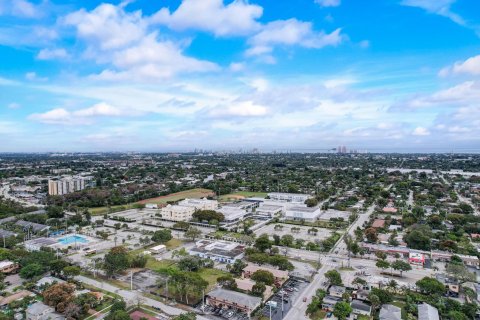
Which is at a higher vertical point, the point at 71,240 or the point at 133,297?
the point at 71,240

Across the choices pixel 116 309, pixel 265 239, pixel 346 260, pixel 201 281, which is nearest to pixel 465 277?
pixel 346 260

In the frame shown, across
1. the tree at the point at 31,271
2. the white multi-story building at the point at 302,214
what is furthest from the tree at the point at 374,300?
the white multi-story building at the point at 302,214

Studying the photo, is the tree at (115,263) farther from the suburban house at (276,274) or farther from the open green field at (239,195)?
the open green field at (239,195)

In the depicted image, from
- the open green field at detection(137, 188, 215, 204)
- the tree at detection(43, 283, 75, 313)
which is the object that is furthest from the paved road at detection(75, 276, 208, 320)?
the open green field at detection(137, 188, 215, 204)

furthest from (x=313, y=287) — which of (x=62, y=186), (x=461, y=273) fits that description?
(x=62, y=186)

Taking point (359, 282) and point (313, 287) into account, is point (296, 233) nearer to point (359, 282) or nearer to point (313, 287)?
point (313, 287)

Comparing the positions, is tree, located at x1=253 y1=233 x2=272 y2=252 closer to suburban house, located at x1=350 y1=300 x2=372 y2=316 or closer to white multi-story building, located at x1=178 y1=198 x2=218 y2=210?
suburban house, located at x1=350 y1=300 x2=372 y2=316

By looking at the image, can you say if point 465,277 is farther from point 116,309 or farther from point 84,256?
point 84,256
